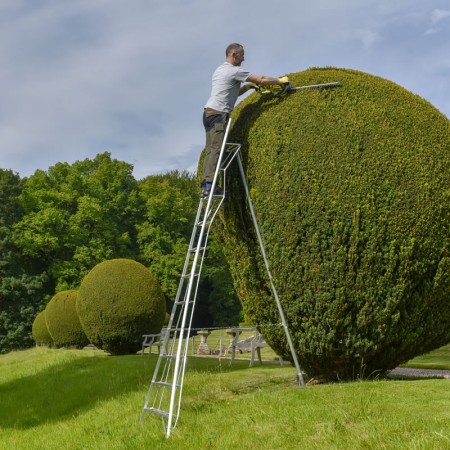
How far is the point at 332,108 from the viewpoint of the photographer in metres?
8.14

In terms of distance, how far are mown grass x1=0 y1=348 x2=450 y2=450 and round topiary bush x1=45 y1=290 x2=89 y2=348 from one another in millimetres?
12804

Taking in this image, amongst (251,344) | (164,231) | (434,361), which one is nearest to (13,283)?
(164,231)

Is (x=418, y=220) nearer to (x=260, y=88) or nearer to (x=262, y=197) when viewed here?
(x=262, y=197)

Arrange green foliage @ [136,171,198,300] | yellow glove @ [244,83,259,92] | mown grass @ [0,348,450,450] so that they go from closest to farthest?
mown grass @ [0,348,450,450], yellow glove @ [244,83,259,92], green foliage @ [136,171,198,300]

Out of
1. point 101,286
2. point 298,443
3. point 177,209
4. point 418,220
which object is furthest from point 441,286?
point 177,209

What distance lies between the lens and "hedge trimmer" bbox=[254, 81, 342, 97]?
8.38 m

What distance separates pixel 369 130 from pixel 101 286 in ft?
42.6

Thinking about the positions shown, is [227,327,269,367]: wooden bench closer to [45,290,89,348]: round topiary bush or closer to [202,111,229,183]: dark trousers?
[202,111,229,183]: dark trousers

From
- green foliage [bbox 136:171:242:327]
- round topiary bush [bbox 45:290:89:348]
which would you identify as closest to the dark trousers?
round topiary bush [bbox 45:290:89:348]

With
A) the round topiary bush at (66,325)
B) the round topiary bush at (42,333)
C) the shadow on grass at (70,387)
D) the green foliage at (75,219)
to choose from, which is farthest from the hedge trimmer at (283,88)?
the green foliage at (75,219)

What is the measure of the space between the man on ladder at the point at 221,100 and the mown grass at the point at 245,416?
2907 mm

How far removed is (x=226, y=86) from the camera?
8.23m

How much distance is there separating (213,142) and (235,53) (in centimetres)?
135

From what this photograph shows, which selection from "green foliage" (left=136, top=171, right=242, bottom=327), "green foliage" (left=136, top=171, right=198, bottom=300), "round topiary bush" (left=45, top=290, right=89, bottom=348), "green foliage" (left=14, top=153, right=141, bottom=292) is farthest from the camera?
"green foliage" (left=136, top=171, right=242, bottom=327)
